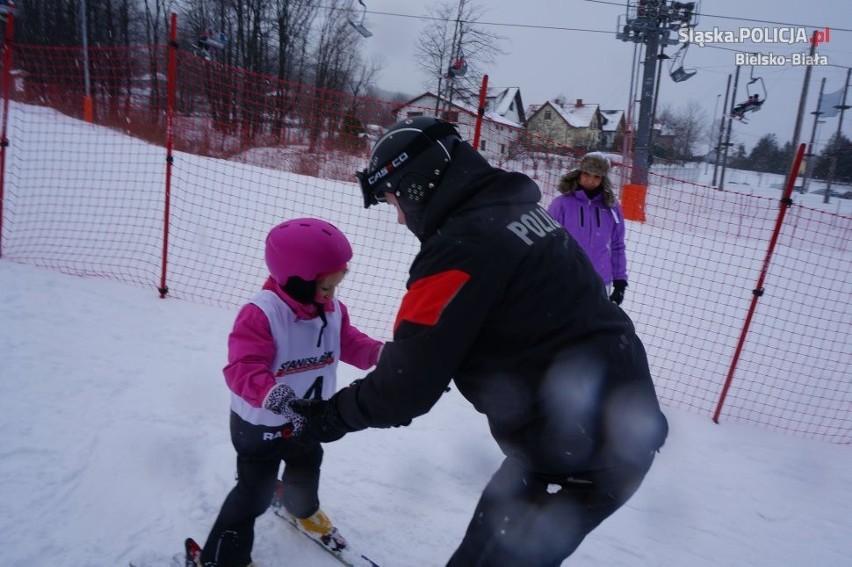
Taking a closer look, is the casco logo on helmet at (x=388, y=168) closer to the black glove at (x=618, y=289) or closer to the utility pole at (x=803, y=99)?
the black glove at (x=618, y=289)

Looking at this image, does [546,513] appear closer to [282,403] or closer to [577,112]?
[282,403]

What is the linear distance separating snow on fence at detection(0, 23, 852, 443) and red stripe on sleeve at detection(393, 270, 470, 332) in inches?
101

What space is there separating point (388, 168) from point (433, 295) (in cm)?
50

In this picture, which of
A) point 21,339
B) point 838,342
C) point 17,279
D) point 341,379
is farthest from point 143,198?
point 838,342

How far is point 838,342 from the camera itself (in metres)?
6.82

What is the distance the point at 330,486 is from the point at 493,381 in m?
2.07

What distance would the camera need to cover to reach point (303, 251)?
199 cm

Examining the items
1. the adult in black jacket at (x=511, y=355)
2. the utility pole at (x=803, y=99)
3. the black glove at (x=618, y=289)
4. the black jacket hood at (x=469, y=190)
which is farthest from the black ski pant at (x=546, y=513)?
the utility pole at (x=803, y=99)

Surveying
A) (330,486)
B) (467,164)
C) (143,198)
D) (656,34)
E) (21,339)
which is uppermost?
(656,34)

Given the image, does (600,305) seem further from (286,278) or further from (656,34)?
(656,34)

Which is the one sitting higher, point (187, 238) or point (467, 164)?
A: point (467, 164)

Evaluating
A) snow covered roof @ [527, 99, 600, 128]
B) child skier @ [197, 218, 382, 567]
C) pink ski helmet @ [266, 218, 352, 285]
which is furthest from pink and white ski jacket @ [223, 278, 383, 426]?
snow covered roof @ [527, 99, 600, 128]

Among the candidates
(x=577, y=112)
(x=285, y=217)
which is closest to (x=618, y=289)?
(x=285, y=217)

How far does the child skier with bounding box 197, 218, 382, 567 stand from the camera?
196 cm
